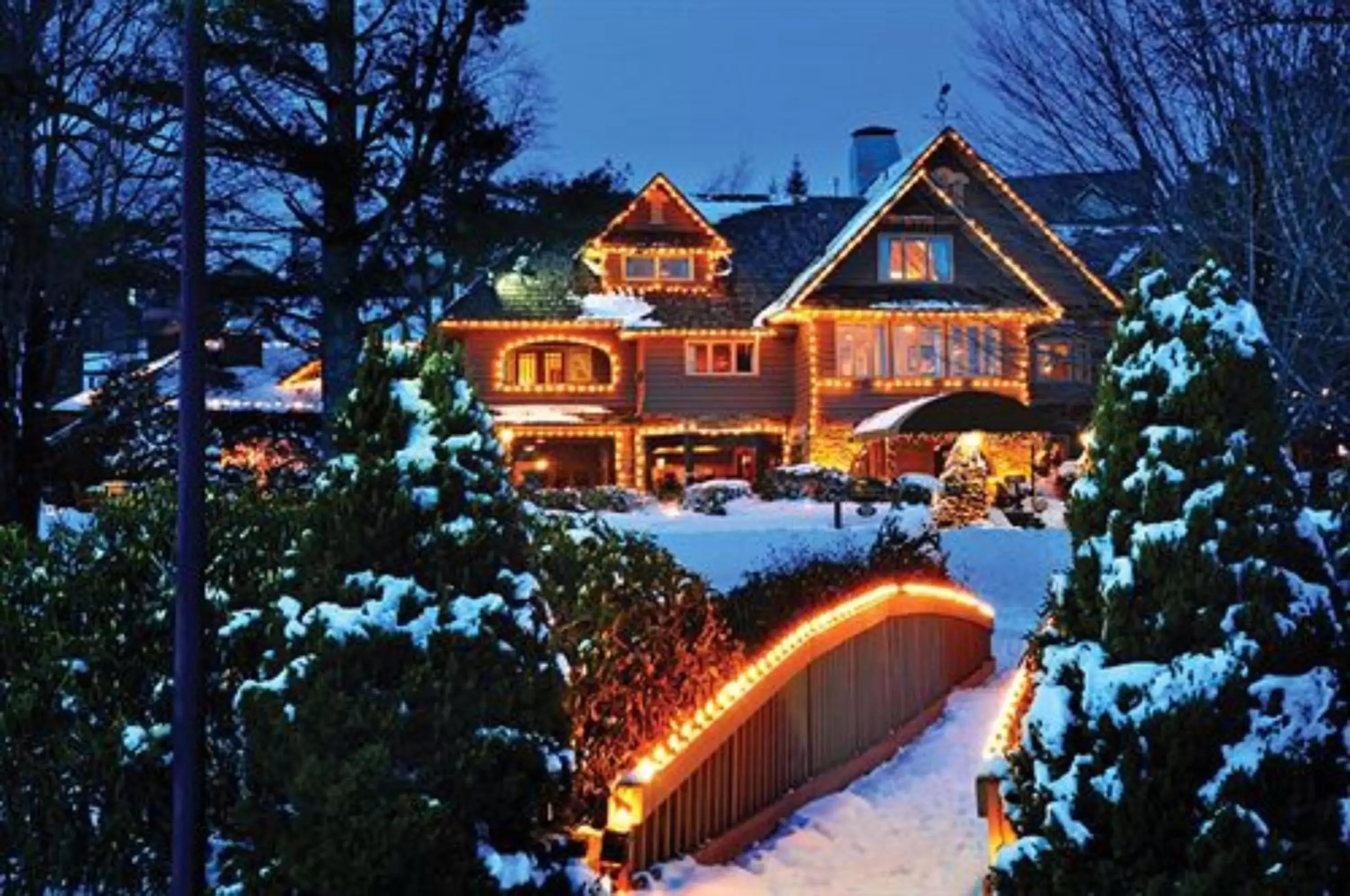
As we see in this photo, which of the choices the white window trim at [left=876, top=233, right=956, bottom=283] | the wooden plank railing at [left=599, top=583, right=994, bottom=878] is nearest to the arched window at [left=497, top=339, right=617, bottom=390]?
the white window trim at [left=876, top=233, right=956, bottom=283]

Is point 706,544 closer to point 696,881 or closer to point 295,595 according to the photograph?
point 696,881

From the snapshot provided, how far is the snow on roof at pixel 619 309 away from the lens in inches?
1446

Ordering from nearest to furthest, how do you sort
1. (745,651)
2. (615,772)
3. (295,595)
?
(295,595), (615,772), (745,651)

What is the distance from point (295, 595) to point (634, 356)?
33279mm

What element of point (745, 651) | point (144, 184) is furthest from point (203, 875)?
point (144, 184)

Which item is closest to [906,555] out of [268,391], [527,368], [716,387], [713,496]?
[713,496]

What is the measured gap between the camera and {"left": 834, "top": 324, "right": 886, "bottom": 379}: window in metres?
36.9

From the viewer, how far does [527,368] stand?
124 ft

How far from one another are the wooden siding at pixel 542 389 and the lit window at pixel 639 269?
1.66 metres

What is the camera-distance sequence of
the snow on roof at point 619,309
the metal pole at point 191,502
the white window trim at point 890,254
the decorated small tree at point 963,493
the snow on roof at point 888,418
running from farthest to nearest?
1. the snow on roof at point 619,309
2. the white window trim at point 890,254
3. the snow on roof at point 888,418
4. the decorated small tree at point 963,493
5. the metal pole at point 191,502

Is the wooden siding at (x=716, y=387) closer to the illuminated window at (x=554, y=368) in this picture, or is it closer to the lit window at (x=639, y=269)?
the lit window at (x=639, y=269)

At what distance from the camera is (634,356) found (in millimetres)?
38312

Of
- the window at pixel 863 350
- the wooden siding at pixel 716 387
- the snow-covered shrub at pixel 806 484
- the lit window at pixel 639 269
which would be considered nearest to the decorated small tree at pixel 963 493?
the snow-covered shrub at pixel 806 484

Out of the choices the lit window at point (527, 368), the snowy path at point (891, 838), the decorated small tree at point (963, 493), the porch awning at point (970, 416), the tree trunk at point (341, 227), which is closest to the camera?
the snowy path at point (891, 838)
